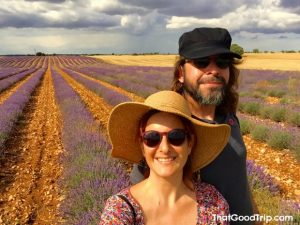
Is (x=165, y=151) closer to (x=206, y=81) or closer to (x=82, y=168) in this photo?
(x=206, y=81)

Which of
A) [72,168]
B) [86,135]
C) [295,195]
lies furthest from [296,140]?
[72,168]

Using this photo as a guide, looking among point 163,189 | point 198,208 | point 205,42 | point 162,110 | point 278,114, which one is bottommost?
point 278,114

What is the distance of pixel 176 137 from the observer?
1799 mm

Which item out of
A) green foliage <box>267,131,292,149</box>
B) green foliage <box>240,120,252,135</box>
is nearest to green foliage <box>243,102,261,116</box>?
green foliage <box>240,120,252,135</box>

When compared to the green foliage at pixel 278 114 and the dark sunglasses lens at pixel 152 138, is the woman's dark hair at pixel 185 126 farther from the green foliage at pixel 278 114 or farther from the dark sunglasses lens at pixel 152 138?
the green foliage at pixel 278 114

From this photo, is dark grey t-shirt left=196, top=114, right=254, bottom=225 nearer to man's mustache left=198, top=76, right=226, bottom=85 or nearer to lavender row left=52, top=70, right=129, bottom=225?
man's mustache left=198, top=76, right=226, bottom=85

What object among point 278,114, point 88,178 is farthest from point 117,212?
point 278,114

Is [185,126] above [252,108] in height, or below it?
above

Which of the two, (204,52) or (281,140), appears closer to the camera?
(204,52)

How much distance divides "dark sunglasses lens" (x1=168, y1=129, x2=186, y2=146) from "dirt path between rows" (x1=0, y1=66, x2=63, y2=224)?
356 cm

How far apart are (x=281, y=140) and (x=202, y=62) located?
6.47 m

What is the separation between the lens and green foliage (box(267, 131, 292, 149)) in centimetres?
806

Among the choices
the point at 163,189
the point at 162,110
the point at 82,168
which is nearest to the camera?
the point at 162,110

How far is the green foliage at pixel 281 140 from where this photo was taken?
8.06m
